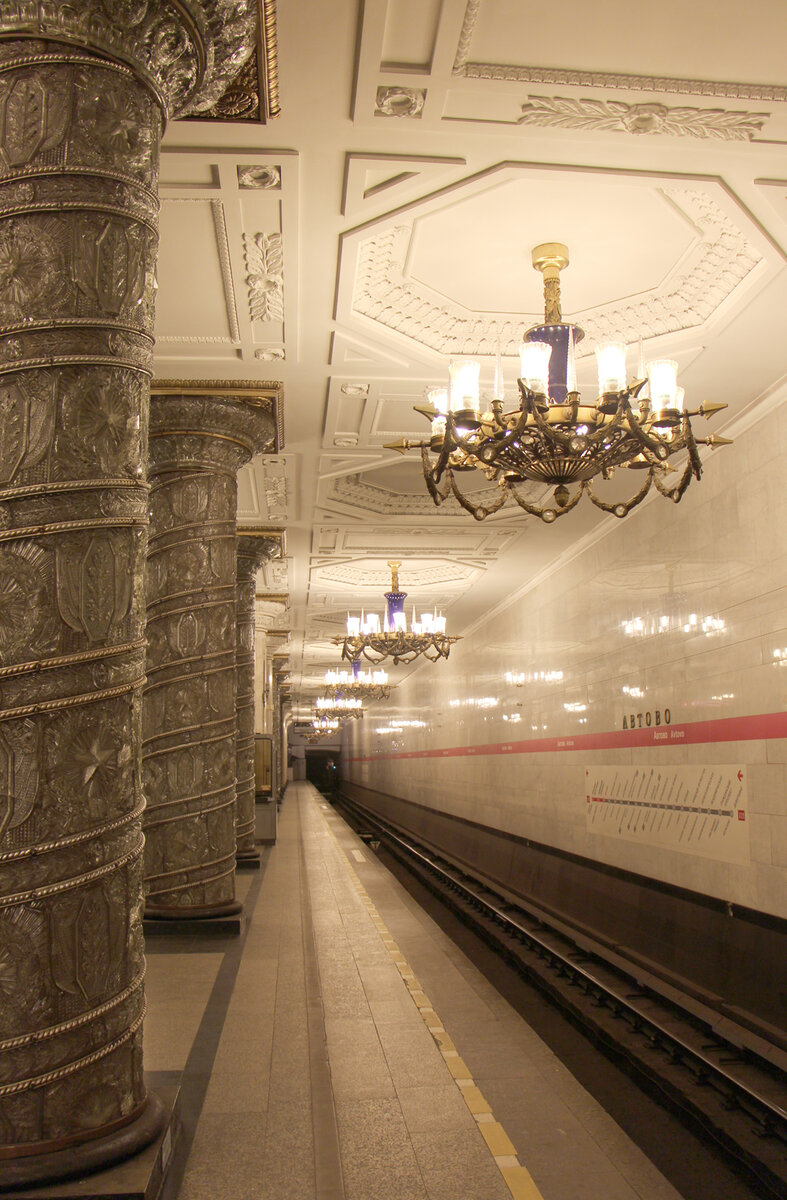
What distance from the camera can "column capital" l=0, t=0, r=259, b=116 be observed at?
9.07 feet

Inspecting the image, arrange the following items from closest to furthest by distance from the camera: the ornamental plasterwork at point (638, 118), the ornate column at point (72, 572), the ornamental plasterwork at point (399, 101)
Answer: the ornate column at point (72, 572)
the ornamental plasterwork at point (399, 101)
the ornamental plasterwork at point (638, 118)

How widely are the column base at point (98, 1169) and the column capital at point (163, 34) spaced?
305 centimetres

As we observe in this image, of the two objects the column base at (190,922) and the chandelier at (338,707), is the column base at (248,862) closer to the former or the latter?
the column base at (190,922)

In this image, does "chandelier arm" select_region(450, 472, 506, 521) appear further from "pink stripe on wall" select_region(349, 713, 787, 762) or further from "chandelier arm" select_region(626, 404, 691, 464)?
"pink stripe on wall" select_region(349, 713, 787, 762)

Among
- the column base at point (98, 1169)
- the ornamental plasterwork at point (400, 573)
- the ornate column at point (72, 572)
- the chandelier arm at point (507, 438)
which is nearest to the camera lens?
the column base at point (98, 1169)

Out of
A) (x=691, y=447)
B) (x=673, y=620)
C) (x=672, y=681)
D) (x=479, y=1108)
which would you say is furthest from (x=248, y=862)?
(x=691, y=447)

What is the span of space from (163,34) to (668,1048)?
7.20m

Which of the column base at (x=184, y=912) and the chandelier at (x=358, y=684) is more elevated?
the chandelier at (x=358, y=684)

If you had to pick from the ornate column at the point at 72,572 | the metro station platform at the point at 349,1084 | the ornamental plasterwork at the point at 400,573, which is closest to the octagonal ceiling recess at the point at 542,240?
the ornate column at the point at 72,572

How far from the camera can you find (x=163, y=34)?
301cm

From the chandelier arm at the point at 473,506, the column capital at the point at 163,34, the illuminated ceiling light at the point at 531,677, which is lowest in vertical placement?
the illuminated ceiling light at the point at 531,677

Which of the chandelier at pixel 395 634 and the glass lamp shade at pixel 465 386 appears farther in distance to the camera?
the chandelier at pixel 395 634

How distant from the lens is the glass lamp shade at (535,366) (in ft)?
14.9

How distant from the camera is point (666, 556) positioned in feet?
32.2
